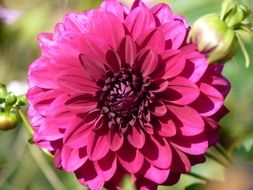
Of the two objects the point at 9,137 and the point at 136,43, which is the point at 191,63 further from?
the point at 9,137

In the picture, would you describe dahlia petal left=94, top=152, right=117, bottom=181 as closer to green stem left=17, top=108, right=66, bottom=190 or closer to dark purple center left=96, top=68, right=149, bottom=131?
dark purple center left=96, top=68, right=149, bottom=131

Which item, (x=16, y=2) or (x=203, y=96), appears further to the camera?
(x=16, y=2)

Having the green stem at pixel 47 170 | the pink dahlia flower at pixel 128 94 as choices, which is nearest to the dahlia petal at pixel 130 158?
the pink dahlia flower at pixel 128 94

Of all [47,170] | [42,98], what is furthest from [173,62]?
[47,170]

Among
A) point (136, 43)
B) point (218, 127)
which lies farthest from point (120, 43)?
point (218, 127)

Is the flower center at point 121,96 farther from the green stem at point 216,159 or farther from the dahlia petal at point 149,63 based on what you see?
the green stem at point 216,159

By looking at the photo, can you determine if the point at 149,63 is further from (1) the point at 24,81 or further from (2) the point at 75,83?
(1) the point at 24,81
